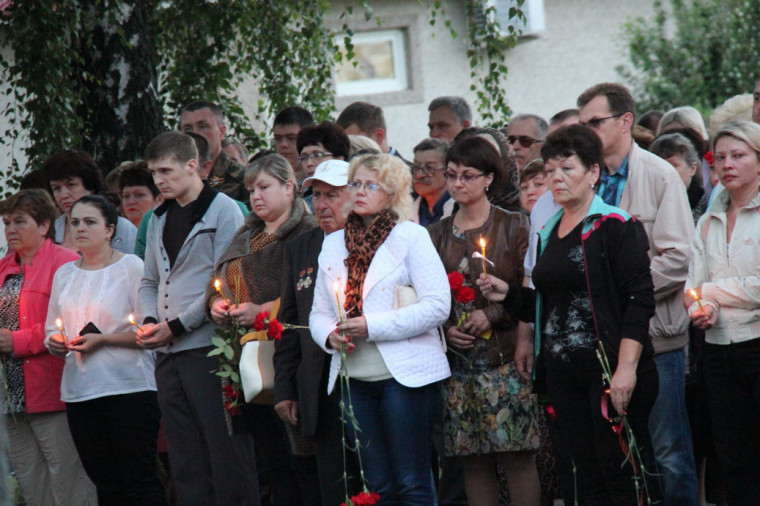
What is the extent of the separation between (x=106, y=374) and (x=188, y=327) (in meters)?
0.83

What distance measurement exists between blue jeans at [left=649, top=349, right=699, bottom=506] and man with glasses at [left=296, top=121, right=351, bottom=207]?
2305mm

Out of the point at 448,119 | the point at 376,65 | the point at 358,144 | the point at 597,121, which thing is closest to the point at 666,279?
the point at 597,121

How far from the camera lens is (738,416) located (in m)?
5.82

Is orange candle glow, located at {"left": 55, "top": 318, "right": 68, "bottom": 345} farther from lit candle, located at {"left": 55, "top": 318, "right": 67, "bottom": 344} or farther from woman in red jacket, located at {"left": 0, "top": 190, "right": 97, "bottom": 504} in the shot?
woman in red jacket, located at {"left": 0, "top": 190, "right": 97, "bottom": 504}

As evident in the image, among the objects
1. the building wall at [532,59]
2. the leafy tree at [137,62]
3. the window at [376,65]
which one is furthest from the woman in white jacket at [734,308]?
the window at [376,65]

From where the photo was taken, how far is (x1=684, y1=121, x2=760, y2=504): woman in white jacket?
5766 mm

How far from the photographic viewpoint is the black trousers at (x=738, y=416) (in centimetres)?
577

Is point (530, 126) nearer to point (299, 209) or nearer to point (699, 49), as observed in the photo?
point (299, 209)

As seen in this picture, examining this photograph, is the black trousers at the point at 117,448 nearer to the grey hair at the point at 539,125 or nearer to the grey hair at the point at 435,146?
the grey hair at the point at 435,146

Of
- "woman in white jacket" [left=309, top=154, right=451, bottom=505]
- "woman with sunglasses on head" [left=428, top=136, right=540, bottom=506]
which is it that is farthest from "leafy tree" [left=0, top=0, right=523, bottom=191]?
"woman in white jacket" [left=309, top=154, right=451, bottom=505]

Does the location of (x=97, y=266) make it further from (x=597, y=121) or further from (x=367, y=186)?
(x=597, y=121)

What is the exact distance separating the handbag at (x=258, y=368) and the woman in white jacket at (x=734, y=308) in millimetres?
2229

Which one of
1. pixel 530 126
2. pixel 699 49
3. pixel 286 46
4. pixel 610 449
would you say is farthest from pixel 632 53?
pixel 610 449

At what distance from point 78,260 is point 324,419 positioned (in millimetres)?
2659
